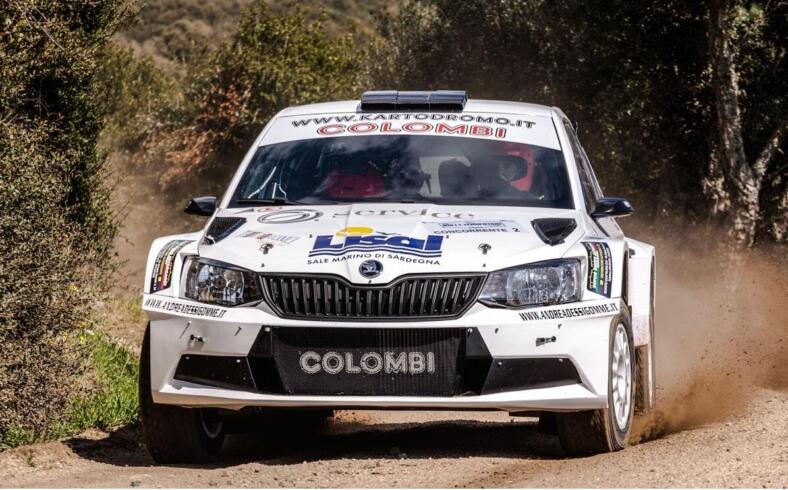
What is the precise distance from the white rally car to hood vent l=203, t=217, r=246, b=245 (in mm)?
13

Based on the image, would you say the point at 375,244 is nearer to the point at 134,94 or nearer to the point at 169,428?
the point at 169,428

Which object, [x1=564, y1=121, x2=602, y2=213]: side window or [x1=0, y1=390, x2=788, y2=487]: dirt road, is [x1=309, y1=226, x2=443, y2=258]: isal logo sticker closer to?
[x1=0, y1=390, x2=788, y2=487]: dirt road

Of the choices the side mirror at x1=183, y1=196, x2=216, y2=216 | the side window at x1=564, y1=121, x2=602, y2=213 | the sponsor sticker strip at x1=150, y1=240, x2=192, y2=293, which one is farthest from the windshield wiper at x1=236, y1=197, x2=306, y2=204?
the side window at x1=564, y1=121, x2=602, y2=213

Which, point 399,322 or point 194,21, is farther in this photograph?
point 194,21

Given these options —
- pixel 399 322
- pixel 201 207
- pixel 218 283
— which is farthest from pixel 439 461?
pixel 201 207

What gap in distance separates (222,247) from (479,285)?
1.23 m

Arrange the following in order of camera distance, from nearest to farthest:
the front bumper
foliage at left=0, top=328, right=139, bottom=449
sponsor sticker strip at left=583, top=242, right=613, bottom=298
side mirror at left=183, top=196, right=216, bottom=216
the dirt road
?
1. the dirt road
2. the front bumper
3. sponsor sticker strip at left=583, top=242, right=613, bottom=298
4. side mirror at left=183, top=196, right=216, bottom=216
5. foliage at left=0, top=328, right=139, bottom=449

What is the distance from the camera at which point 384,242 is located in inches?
258

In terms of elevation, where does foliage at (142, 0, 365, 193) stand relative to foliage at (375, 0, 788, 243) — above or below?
below

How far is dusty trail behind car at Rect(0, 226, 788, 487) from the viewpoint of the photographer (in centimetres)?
614

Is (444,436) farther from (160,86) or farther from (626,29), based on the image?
(160,86)

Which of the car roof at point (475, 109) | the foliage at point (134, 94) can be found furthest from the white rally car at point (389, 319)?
the foliage at point (134, 94)


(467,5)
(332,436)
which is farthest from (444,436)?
(467,5)

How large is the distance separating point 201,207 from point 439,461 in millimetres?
1850
